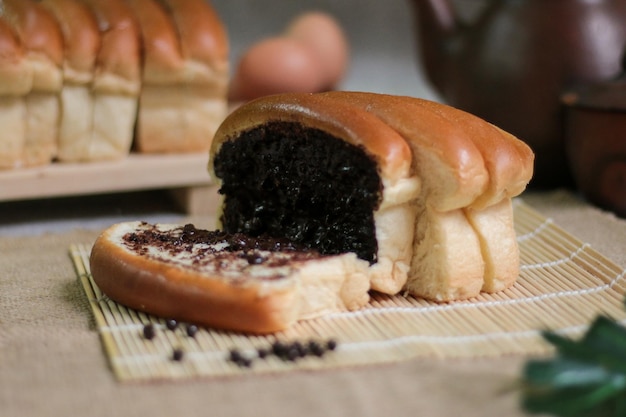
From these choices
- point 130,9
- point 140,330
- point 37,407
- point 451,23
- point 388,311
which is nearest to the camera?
point 37,407

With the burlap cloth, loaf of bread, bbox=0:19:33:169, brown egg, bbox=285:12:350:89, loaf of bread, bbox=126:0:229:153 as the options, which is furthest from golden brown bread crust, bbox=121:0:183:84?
the burlap cloth

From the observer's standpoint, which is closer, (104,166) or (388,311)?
(388,311)

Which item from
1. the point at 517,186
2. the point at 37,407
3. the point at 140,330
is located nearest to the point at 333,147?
the point at 517,186

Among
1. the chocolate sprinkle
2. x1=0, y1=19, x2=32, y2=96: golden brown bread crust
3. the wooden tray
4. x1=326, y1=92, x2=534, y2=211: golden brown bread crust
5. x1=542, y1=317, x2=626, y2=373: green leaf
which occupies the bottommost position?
the wooden tray

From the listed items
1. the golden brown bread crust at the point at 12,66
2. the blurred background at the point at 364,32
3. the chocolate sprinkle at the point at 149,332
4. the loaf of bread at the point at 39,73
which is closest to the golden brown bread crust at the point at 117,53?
the loaf of bread at the point at 39,73

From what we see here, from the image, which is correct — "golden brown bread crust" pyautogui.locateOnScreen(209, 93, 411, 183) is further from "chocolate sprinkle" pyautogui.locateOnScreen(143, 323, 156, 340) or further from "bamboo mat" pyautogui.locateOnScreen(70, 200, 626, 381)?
"chocolate sprinkle" pyautogui.locateOnScreen(143, 323, 156, 340)

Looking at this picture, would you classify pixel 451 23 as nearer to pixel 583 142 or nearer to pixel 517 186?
pixel 583 142

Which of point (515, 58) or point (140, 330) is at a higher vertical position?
point (515, 58)

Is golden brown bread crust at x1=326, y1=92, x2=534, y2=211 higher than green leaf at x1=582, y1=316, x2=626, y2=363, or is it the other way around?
golden brown bread crust at x1=326, y1=92, x2=534, y2=211
